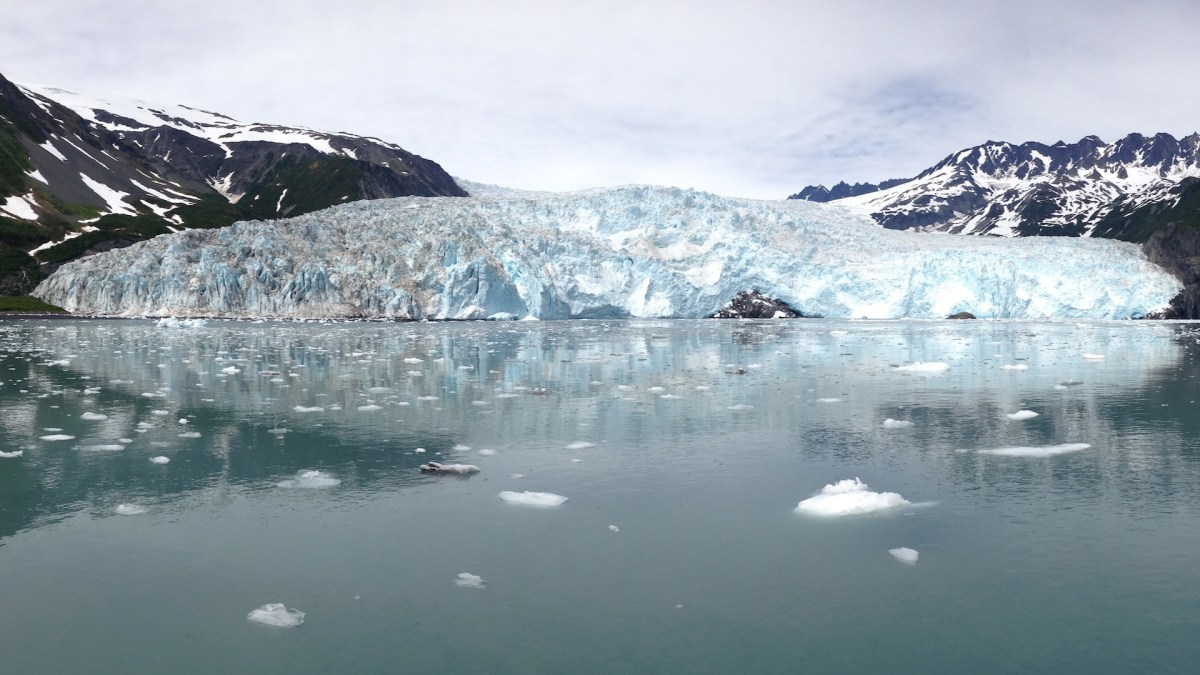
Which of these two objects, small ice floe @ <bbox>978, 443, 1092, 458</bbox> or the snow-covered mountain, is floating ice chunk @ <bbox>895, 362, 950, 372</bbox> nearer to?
small ice floe @ <bbox>978, 443, 1092, 458</bbox>

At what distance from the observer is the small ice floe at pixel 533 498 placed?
280 inches

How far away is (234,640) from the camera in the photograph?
4453 millimetres

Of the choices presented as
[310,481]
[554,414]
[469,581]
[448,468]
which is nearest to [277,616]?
[469,581]

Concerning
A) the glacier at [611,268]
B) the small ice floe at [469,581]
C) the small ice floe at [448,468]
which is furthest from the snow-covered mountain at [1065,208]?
the small ice floe at [469,581]

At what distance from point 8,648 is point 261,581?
1364 millimetres

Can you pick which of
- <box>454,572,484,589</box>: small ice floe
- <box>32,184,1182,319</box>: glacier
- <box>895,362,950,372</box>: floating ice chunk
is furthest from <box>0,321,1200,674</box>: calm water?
<box>32,184,1182,319</box>: glacier

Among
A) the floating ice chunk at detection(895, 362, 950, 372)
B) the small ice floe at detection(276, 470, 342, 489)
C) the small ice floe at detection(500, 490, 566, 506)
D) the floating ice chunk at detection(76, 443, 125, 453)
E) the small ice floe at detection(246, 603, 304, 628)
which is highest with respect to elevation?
the floating ice chunk at detection(76, 443, 125, 453)

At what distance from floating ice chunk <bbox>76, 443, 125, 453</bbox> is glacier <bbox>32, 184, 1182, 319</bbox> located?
114 feet

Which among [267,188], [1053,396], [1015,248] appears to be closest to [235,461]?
[1053,396]

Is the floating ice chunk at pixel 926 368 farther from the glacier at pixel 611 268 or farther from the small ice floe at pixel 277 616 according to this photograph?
the glacier at pixel 611 268

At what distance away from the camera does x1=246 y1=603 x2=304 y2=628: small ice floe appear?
464 cm

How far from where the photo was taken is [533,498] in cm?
720

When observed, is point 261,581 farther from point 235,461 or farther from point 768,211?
point 768,211

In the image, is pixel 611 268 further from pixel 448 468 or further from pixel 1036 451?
pixel 448 468
